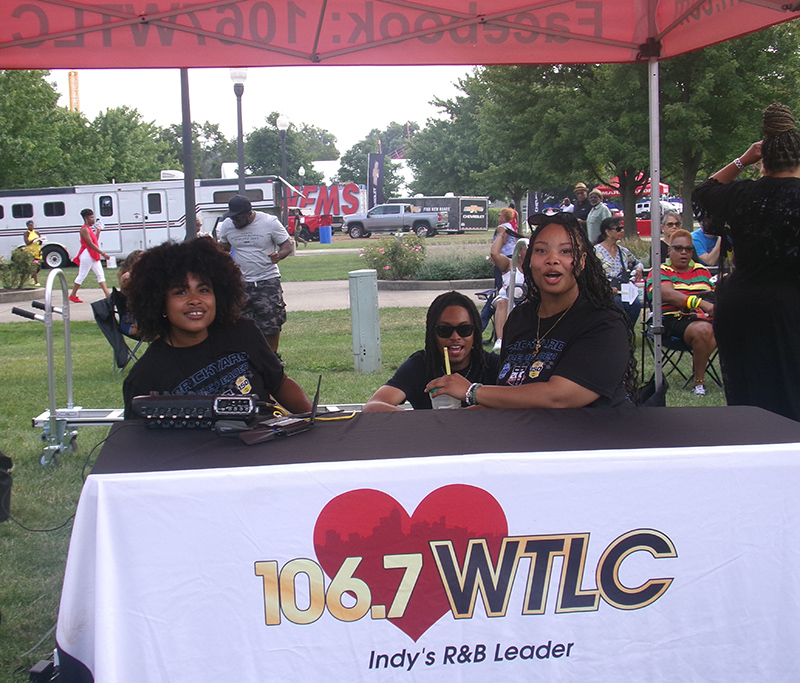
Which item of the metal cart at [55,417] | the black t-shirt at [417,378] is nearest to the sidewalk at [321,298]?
the metal cart at [55,417]

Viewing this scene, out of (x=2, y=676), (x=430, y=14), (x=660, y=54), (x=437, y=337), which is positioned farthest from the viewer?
(x=660, y=54)

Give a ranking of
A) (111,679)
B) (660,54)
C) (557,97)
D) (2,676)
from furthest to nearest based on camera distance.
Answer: (557,97)
(660,54)
(2,676)
(111,679)

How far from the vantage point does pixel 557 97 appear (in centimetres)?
2266

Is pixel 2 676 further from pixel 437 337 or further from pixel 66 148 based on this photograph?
pixel 66 148

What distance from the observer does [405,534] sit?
190 cm

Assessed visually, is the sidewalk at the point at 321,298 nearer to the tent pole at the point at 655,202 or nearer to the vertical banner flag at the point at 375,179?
the tent pole at the point at 655,202

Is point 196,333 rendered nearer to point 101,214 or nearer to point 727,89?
point 727,89

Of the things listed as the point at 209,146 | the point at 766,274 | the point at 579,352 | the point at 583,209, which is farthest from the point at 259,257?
the point at 209,146

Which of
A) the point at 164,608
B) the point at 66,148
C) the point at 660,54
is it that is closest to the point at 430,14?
the point at 660,54

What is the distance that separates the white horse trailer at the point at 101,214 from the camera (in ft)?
81.3

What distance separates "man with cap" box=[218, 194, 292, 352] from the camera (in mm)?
6895

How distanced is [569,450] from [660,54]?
3120 mm

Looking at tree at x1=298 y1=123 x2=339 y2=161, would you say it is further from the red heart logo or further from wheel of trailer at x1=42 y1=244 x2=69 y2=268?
the red heart logo

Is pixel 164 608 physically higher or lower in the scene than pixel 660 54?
lower
